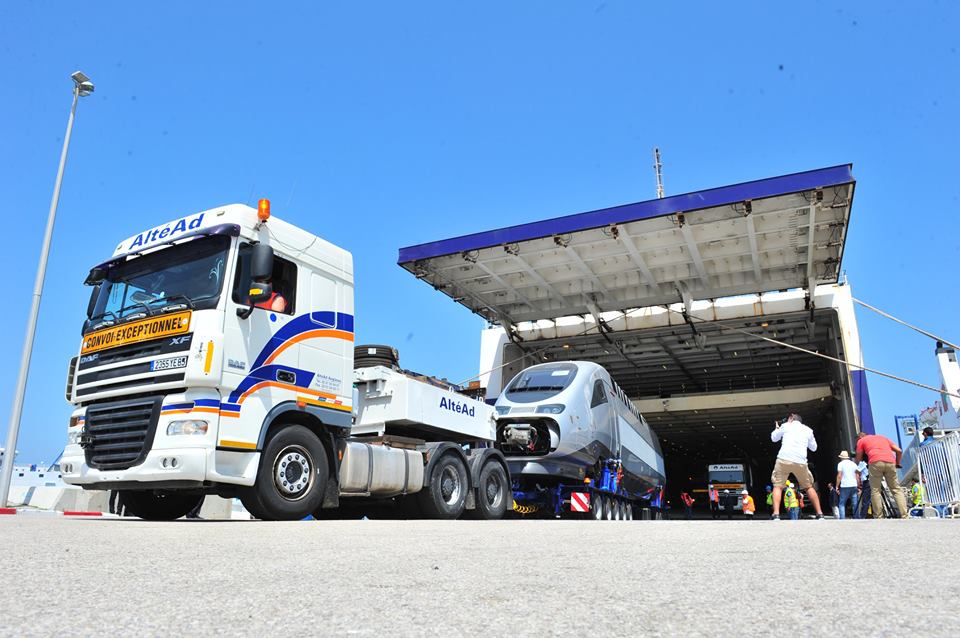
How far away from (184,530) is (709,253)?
13523 millimetres

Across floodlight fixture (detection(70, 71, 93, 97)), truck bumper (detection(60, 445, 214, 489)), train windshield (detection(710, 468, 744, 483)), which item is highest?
floodlight fixture (detection(70, 71, 93, 97))

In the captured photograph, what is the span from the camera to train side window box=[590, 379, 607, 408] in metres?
13.3

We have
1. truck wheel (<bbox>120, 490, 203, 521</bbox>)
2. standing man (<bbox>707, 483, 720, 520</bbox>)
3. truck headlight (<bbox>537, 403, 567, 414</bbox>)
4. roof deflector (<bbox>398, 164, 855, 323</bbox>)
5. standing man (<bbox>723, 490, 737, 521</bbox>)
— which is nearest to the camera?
truck wheel (<bbox>120, 490, 203, 521</bbox>)

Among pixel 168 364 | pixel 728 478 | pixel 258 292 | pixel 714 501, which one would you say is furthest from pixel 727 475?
pixel 168 364

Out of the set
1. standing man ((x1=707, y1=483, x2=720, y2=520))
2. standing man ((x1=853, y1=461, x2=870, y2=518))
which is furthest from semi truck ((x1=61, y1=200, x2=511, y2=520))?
standing man ((x1=707, y1=483, x2=720, y2=520))

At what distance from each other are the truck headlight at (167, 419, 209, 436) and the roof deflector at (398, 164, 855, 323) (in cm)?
1022

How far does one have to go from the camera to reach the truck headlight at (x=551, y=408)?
39.5 ft

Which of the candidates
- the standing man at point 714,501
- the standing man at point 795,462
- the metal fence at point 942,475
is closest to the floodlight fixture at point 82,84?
the standing man at point 795,462

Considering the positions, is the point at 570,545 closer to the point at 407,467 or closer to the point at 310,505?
the point at 310,505

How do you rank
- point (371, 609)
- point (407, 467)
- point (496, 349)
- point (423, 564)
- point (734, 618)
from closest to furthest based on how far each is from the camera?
point (734, 618) → point (371, 609) → point (423, 564) → point (407, 467) → point (496, 349)

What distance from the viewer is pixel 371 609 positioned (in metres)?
2.23

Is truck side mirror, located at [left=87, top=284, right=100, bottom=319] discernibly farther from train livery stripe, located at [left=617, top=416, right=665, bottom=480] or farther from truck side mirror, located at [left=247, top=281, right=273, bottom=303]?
train livery stripe, located at [left=617, top=416, right=665, bottom=480]

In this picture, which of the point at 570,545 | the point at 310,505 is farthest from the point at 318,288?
the point at 570,545

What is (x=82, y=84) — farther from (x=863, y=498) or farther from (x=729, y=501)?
(x=729, y=501)
